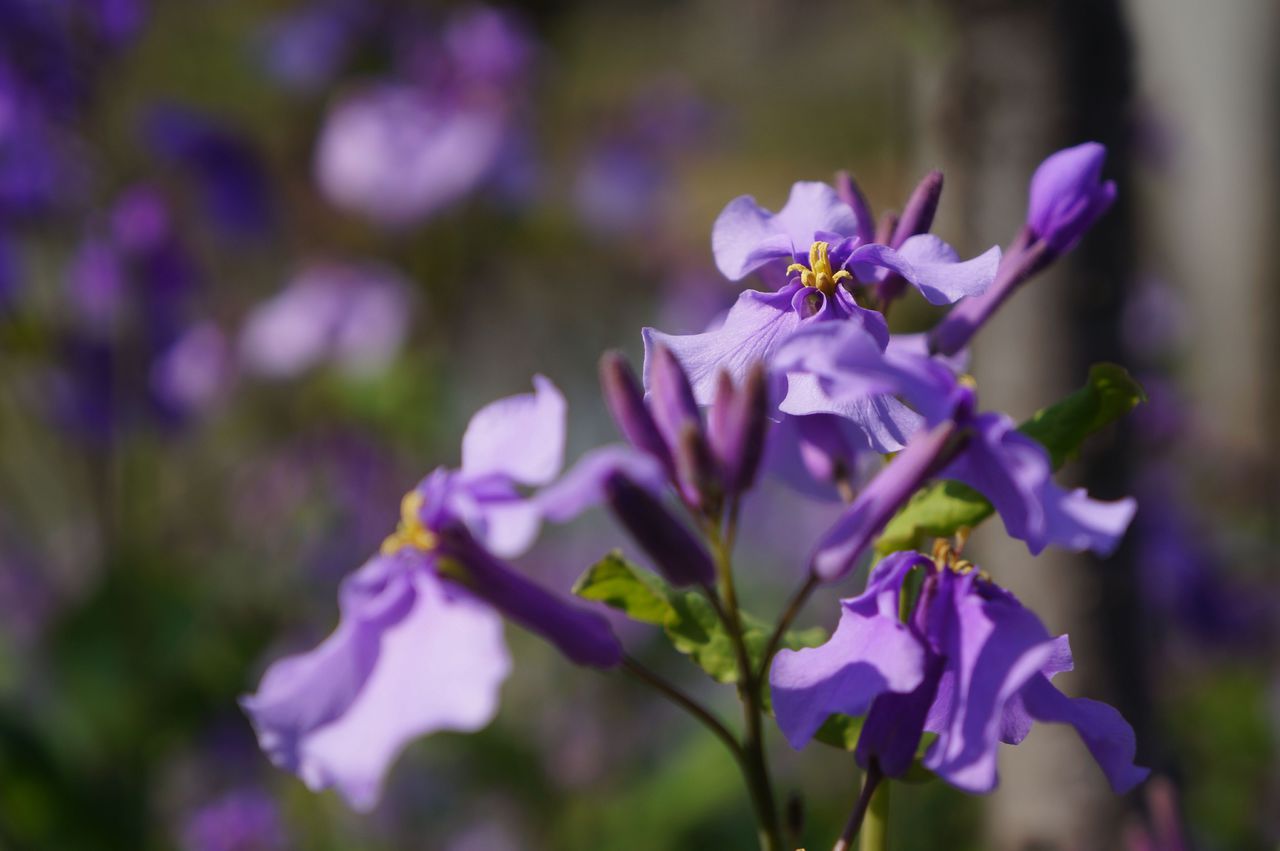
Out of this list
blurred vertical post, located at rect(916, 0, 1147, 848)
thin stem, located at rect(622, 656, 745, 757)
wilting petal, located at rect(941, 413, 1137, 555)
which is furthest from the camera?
blurred vertical post, located at rect(916, 0, 1147, 848)

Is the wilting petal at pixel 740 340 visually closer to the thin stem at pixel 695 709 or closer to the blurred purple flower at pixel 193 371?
the thin stem at pixel 695 709

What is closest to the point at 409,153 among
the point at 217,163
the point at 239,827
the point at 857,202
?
the point at 217,163

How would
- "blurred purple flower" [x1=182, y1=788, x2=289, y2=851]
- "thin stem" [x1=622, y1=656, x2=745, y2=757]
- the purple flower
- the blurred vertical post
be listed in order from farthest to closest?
1. the purple flower
2. "blurred purple flower" [x1=182, y1=788, x2=289, y2=851]
3. the blurred vertical post
4. "thin stem" [x1=622, y1=656, x2=745, y2=757]

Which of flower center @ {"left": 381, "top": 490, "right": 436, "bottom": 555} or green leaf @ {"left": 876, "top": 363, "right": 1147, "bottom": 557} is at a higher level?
flower center @ {"left": 381, "top": 490, "right": 436, "bottom": 555}

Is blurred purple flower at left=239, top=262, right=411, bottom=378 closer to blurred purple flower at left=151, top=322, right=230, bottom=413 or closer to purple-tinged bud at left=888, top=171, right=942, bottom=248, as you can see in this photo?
blurred purple flower at left=151, top=322, right=230, bottom=413

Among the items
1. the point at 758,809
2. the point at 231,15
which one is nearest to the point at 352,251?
→ the point at 231,15

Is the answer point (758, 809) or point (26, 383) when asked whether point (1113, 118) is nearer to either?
point (758, 809)

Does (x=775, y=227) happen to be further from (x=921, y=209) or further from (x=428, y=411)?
(x=428, y=411)

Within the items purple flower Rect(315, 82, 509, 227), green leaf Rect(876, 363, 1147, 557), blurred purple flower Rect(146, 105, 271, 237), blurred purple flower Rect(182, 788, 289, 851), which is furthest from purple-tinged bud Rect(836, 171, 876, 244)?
blurred purple flower Rect(146, 105, 271, 237)

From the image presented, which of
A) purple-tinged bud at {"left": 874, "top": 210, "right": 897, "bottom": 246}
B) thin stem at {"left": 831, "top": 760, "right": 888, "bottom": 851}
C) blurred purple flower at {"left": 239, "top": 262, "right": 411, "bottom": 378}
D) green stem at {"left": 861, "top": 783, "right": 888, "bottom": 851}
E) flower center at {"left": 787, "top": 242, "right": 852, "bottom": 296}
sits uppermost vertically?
flower center at {"left": 787, "top": 242, "right": 852, "bottom": 296}
